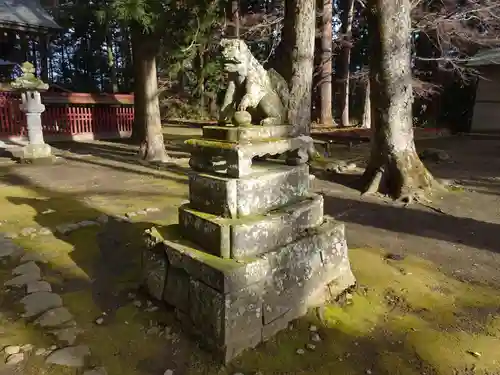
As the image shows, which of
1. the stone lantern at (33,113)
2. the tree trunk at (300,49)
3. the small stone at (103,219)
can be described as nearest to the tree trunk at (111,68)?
the stone lantern at (33,113)

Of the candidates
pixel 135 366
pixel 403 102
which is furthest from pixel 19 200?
pixel 403 102

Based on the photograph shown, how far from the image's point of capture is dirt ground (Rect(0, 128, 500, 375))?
273 cm

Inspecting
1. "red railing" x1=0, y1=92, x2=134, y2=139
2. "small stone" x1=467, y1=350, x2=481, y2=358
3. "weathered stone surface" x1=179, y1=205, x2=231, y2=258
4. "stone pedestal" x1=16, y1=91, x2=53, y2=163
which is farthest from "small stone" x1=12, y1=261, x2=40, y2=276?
"red railing" x1=0, y1=92, x2=134, y2=139

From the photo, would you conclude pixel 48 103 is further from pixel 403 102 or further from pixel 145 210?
pixel 403 102

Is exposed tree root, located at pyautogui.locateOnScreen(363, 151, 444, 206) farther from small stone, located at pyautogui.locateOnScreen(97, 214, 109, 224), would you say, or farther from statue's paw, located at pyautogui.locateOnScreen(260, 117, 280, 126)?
small stone, located at pyautogui.locateOnScreen(97, 214, 109, 224)

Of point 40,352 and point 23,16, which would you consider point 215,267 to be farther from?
point 23,16

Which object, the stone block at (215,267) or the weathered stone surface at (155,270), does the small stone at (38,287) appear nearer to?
the weathered stone surface at (155,270)

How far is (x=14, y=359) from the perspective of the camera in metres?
2.65

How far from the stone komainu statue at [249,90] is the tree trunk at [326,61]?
545 inches

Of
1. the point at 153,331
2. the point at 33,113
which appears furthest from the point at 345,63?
the point at 153,331

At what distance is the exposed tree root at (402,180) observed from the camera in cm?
670

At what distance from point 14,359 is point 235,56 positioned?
9.21ft

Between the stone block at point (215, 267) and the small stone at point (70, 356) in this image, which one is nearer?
the small stone at point (70, 356)

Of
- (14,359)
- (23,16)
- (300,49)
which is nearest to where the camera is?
(14,359)
